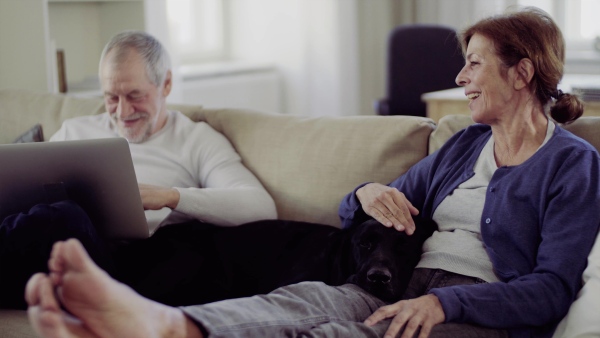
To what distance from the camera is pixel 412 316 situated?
57.1 inches

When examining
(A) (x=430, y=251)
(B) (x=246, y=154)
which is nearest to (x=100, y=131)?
(B) (x=246, y=154)

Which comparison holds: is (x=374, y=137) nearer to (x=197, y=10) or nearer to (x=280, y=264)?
(x=280, y=264)

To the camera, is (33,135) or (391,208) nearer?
(391,208)

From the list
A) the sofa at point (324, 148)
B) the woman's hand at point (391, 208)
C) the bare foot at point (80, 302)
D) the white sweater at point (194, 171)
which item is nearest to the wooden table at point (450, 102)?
the sofa at point (324, 148)

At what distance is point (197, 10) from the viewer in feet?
14.9

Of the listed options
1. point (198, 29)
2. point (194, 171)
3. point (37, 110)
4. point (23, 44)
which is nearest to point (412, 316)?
point (194, 171)

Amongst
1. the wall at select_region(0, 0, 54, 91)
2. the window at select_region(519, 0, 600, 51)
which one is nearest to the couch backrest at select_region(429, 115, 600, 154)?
the wall at select_region(0, 0, 54, 91)

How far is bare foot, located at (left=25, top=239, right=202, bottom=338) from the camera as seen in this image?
1.17m

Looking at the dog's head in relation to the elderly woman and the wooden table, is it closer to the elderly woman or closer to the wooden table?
the elderly woman

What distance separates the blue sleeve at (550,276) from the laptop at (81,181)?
70 cm

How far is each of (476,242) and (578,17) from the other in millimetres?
2942

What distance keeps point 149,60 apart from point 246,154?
14.9 inches

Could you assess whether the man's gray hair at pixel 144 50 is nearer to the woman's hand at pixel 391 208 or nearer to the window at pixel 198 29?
the woman's hand at pixel 391 208

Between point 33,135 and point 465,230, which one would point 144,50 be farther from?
point 465,230
